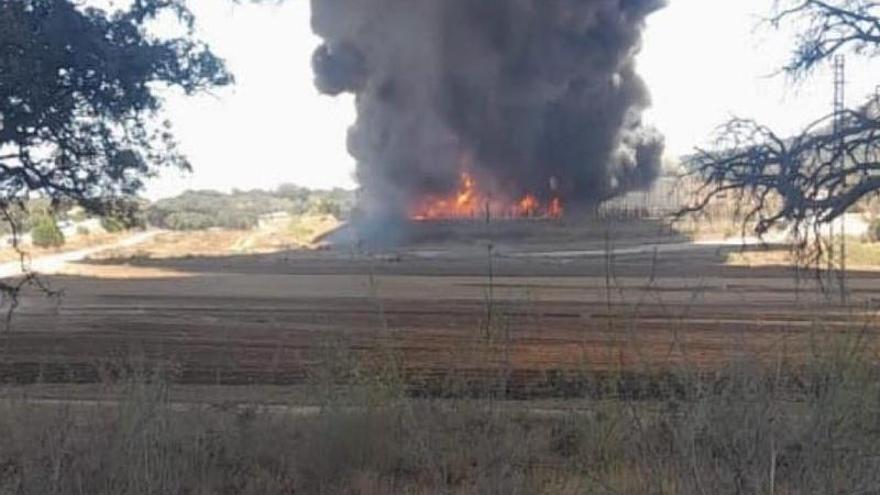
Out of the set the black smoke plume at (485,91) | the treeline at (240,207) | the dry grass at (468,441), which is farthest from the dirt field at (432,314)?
the black smoke plume at (485,91)

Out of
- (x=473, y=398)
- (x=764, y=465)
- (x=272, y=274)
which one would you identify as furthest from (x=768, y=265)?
(x=764, y=465)

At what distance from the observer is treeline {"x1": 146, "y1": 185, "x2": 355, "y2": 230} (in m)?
94.7

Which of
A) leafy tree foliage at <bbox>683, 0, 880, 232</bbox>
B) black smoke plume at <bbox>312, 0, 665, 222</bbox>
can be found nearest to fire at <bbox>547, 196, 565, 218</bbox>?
black smoke plume at <bbox>312, 0, 665, 222</bbox>

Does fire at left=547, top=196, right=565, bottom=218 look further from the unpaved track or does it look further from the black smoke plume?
the unpaved track

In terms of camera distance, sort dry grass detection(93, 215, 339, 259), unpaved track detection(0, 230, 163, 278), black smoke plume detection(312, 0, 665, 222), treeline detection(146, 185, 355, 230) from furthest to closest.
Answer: treeline detection(146, 185, 355, 230), black smoke plume detection(312, 0, 665, 222), dry grass detection(93, 215, 339, 259), unpaved track detection(0, 230, 163, 278)

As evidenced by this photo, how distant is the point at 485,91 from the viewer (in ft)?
233

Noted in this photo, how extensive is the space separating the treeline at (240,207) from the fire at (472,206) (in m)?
10.2

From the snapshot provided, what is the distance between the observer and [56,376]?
1650 centimetres

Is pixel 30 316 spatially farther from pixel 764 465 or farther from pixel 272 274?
pixel 764 465

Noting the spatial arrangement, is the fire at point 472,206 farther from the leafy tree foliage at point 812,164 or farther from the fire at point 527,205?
the leafy tree foliage at point 812,164

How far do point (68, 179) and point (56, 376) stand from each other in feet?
21.1

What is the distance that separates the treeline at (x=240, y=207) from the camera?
9467 centimetres

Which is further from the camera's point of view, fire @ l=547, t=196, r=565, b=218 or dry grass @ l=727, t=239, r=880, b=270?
fire @ l=547, t=196, r=565, b=218

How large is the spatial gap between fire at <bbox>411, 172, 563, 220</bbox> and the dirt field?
42.0 feet
